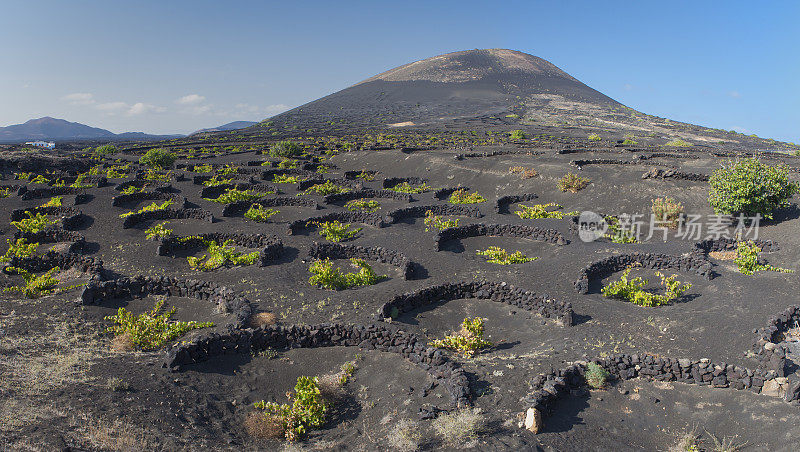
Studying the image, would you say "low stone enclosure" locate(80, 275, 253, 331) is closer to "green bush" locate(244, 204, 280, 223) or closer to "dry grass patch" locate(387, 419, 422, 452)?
"dry grass patch" locate(387, 419, 422, 452)

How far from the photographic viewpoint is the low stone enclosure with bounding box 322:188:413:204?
26.9 meters

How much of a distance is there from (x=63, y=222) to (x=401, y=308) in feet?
58.4

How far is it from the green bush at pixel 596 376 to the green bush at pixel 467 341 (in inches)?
94.4

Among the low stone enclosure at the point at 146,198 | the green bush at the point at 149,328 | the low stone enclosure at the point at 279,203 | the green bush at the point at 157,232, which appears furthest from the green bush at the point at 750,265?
the low stone enclosure at the point at 146,198

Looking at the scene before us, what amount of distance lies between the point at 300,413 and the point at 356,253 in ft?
31.6

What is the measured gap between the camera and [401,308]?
12.3 m

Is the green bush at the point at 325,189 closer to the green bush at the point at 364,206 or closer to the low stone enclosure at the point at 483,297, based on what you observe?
the green bush at the point at 364,206

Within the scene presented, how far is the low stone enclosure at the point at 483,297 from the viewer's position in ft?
38.5

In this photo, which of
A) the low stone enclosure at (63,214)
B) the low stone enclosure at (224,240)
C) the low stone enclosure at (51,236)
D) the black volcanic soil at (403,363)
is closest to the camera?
the black volcanic soil at (403,363)

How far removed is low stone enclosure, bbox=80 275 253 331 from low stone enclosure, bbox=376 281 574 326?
152 inches

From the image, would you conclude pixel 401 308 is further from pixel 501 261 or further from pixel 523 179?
pixel 523 179

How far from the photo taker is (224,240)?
1858 centimetres

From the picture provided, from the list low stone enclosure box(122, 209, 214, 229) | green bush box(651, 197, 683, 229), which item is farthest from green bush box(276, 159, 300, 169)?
green bush box(651, 197, 683, 229)

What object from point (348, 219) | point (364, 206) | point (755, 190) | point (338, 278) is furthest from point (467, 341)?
point (364, 206)
